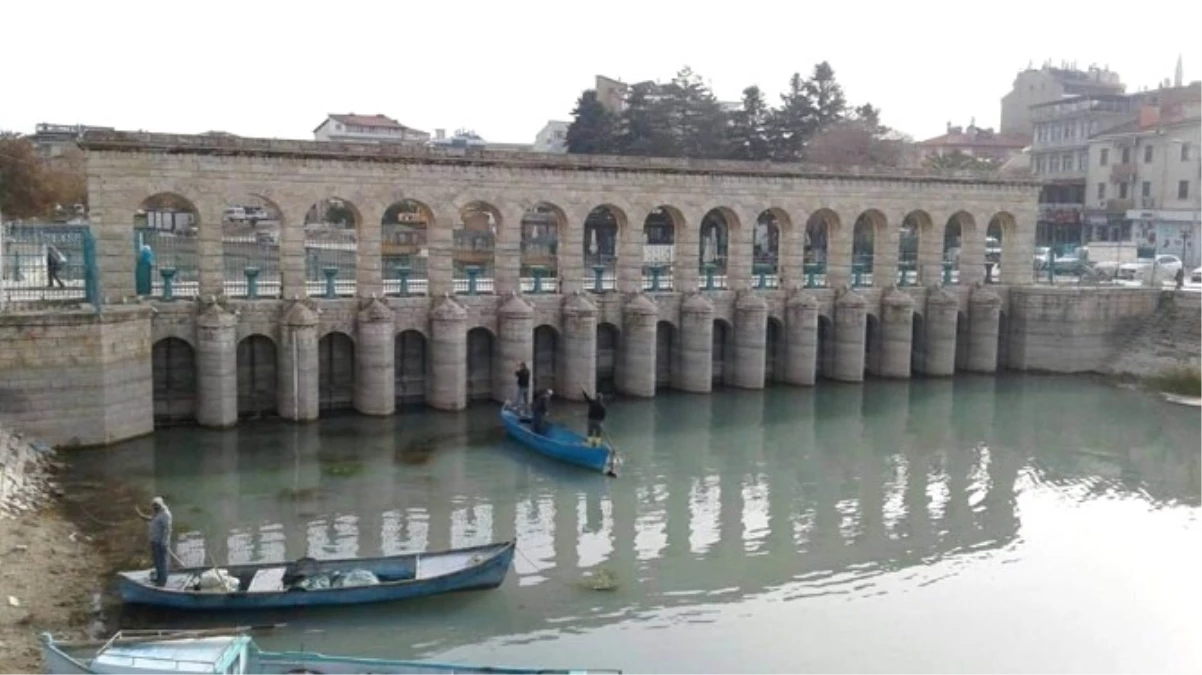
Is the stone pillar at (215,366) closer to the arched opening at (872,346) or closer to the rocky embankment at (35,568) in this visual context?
the rocky embankment at (35,568)

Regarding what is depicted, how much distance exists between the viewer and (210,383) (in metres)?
30.6

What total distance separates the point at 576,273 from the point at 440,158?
5.74 meters

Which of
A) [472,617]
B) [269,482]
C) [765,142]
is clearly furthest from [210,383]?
[765,142]

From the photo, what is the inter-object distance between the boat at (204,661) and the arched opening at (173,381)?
56.5 ft

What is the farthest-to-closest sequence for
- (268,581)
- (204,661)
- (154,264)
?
(154,264), (268,581), (204,661)

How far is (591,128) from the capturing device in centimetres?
6638

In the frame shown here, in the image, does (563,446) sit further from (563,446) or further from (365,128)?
(365,128)

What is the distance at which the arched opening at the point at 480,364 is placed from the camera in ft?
121

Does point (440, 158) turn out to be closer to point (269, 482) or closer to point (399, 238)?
point (269, 482)

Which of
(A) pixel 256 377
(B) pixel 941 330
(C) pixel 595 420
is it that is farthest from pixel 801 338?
(A) pixel 256 377

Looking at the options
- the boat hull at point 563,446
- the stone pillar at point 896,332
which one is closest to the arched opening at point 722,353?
the stone pillar at point 896,332

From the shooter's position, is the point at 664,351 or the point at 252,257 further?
the point at 252,257

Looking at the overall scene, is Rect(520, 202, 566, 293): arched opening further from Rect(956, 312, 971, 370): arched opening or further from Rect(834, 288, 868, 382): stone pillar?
Rect(956, 312, 971, 370): arched opening

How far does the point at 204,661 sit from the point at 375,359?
19167mm
